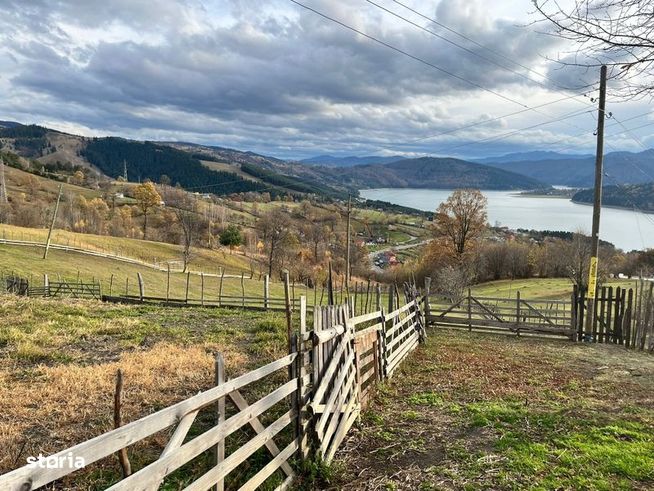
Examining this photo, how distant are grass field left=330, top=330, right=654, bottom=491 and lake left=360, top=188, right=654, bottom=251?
46.5 m

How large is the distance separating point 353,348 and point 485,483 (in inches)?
99.0

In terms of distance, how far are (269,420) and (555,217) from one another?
135m

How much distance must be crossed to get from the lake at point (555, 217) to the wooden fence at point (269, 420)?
163 ft

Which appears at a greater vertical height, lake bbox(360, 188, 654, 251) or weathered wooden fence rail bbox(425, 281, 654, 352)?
lake bbox(360, 188, 654, 251)

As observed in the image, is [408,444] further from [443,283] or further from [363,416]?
[443,283]

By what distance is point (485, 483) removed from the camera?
4742 millimetres

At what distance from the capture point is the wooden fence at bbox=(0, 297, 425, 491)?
2.38 meters

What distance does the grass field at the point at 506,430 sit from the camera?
4.89m

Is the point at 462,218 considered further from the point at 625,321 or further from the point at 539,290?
the point at 625,321

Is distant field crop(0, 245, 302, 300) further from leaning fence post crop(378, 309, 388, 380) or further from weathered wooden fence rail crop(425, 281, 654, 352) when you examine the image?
leaning fence post crop(378, 309, 388, 380)

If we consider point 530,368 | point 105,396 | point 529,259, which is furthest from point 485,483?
point 529,259

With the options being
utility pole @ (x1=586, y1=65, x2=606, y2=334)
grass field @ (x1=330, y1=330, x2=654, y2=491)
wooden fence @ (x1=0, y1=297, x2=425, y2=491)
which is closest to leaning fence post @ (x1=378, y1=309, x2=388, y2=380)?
wooden fence @ (x1=0, y1=297, x2=425, y2=491)

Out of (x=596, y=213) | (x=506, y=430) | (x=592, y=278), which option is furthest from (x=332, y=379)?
(x=596, y=213)

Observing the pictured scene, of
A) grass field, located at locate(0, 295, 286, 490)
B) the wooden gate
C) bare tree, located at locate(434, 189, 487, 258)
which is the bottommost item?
grass field, located at locate(0, 295, 286, 490)
